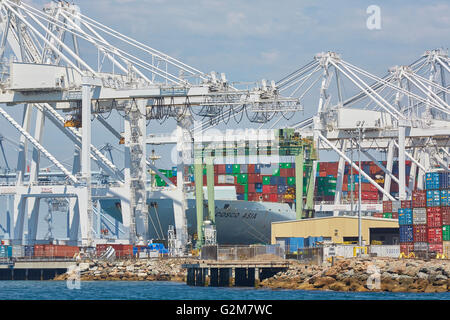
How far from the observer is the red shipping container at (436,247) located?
58906 millimetres

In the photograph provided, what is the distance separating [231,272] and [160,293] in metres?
6.30

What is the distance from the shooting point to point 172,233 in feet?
239

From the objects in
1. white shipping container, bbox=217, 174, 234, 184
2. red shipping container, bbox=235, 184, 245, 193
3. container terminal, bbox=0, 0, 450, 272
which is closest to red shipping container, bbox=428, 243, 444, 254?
container terminal, bbox=0, 0, 450, 272

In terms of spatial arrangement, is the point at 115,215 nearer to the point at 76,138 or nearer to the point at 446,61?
the point at 76,138

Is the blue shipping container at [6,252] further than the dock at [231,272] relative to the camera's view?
Yes

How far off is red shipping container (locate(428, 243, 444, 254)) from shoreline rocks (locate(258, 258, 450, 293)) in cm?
576

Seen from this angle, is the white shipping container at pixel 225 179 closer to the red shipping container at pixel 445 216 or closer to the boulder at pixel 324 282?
the red shipping container at pixel 445 216

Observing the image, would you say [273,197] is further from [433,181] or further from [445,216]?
[445,216]

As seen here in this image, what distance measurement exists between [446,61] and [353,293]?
173 ft

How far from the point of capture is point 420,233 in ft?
199

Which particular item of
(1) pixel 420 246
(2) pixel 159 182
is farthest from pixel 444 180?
(2) pixel 159 182
